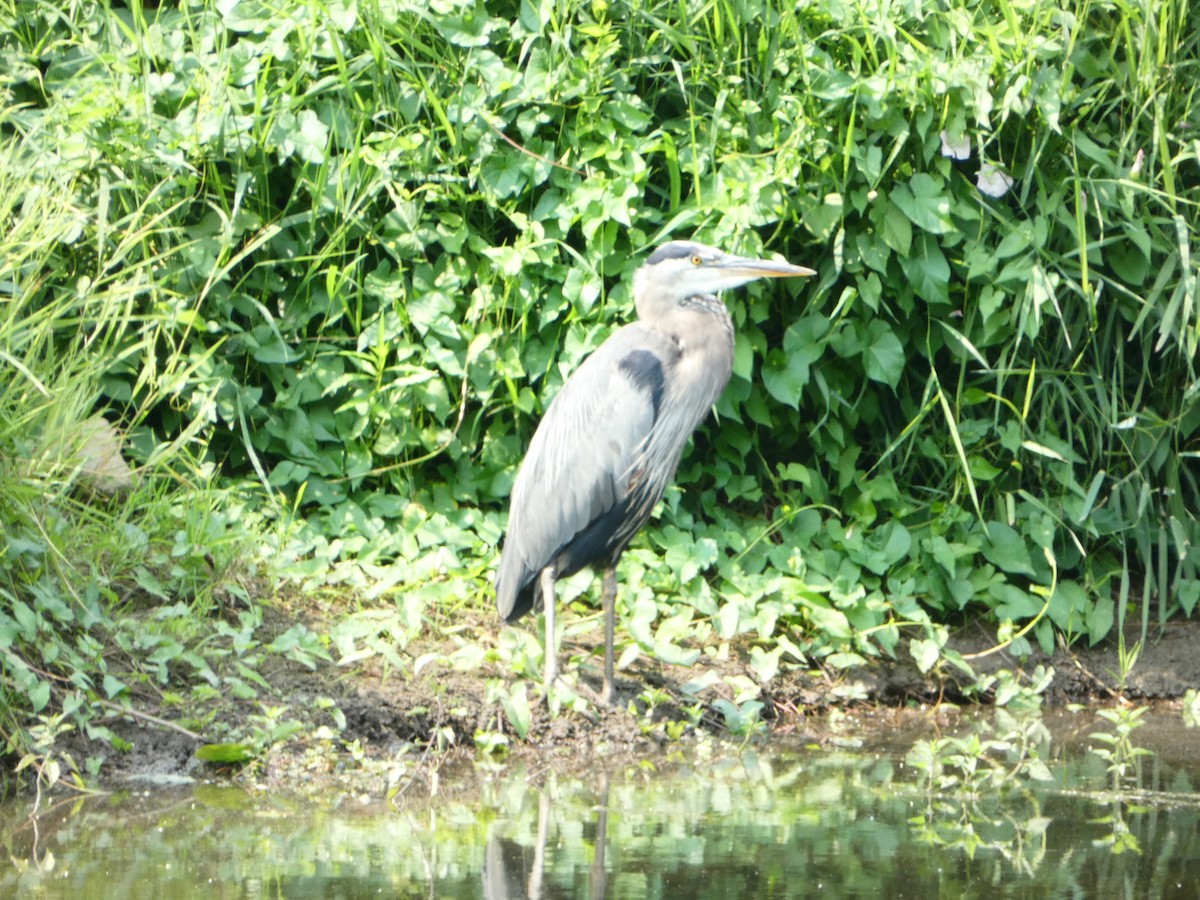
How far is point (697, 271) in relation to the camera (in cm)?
470

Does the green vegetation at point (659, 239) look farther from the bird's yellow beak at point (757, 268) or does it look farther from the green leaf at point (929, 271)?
the bird's yellow beak at point (757, 268)

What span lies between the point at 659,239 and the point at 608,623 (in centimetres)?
137

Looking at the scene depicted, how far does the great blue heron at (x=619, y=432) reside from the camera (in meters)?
4.54

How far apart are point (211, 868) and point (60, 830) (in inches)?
18.6

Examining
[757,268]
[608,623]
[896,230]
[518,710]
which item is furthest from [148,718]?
[896,230]

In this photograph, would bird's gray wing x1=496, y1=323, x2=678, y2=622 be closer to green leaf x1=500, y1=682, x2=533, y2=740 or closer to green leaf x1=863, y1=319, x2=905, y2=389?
green leaf x1=500, y1=682, x2=533, y2=740

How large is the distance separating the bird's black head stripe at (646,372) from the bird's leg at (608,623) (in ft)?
1.64

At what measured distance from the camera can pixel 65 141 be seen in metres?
4.86

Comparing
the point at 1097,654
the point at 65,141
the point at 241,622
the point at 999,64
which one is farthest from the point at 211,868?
the point at 999,64

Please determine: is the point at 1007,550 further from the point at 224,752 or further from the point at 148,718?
the point at 148,718

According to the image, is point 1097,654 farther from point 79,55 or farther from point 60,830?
point 79,55

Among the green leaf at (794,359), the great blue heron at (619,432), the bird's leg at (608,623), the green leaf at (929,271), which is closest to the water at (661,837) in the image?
the bird's leg at (608,623)

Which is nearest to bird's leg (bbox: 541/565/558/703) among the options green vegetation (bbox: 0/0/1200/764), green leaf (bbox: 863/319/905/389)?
green vegetation (bbox: 0/0/1200/764)

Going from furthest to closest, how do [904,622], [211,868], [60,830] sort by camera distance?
[904,622] → [60,830] → [211,868]
